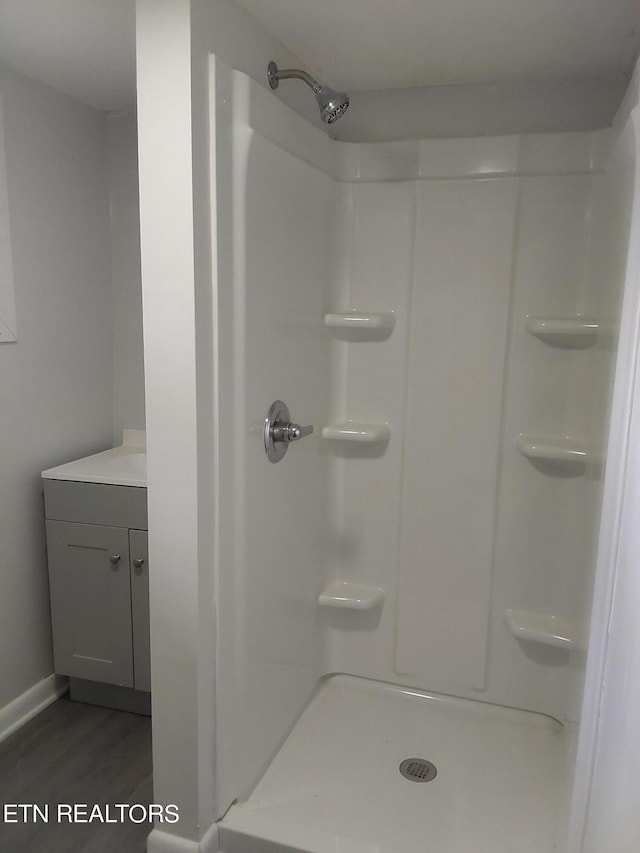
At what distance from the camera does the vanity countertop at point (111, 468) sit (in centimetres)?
213

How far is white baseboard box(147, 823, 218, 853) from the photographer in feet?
5.00

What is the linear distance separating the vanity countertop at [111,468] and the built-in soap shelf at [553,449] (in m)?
1.16

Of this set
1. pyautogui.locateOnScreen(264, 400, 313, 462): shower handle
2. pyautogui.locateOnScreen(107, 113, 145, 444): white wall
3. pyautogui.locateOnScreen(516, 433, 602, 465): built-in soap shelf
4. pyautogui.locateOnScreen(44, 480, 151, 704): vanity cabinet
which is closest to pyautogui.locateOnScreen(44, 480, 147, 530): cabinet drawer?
pyautogui.locateOnScreen(44, 480, 151, 704): vanity cabinet

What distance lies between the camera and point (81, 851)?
1687 millimetres

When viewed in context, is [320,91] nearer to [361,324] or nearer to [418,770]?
[361,324]

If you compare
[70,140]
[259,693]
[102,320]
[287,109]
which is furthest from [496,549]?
[70,140]

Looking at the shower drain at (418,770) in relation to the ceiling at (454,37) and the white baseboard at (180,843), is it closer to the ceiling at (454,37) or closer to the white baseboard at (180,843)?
the white baseboard at (180,843)

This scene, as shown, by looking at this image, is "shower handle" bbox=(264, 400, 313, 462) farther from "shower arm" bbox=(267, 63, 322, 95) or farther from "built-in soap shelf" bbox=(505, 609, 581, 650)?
"built-in soap shelf" bbox=(505, 609, 581, 650)

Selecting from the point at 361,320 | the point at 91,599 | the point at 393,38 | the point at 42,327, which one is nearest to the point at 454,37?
the point at 393,38

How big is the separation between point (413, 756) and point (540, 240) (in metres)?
1.50

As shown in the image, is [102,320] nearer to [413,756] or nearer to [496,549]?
[496,549]

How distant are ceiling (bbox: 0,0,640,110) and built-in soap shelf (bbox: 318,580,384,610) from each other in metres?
1.56

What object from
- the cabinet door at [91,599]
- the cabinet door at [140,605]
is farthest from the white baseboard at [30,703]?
the cabinet door at [140,605]

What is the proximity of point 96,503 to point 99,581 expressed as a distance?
0.87ft
